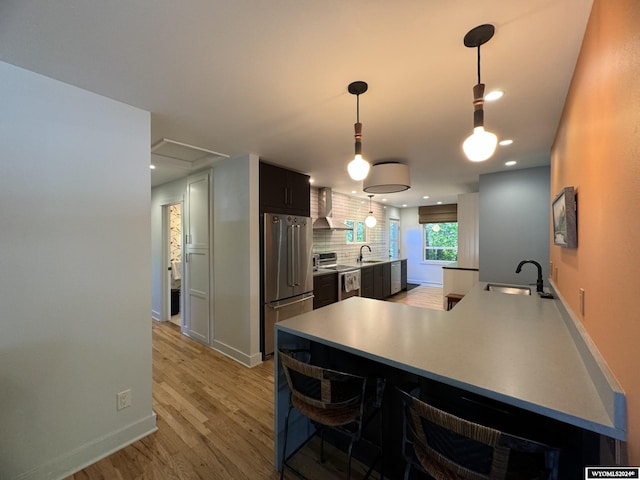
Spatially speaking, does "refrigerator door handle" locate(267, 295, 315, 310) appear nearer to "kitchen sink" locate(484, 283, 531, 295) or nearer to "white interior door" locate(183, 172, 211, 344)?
"white interior door" locate(183, 172, 211, 344)

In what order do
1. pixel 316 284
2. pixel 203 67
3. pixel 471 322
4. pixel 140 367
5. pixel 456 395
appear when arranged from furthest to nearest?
pixel 316 284 < pixel 140 367 < pixel 471 322 < pixel 203 67 < pixel 456 395

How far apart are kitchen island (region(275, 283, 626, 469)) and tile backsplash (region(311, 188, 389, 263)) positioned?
3.23 meters

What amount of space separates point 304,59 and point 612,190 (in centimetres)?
148

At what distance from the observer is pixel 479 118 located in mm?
1248

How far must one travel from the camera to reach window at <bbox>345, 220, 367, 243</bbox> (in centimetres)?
626

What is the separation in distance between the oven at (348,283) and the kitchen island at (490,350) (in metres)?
2.48

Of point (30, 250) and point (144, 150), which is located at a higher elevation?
point (144, 150)

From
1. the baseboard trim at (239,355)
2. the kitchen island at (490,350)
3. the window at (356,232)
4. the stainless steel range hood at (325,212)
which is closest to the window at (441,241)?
the window at (356,232)

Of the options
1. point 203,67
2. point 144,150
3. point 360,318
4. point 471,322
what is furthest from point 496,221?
point 144,150

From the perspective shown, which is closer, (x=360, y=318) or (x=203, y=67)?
(x=203, y=67)

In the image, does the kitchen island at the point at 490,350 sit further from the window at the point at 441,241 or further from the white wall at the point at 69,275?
the window at the point at 441,241

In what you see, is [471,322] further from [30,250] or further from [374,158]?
[30,250]

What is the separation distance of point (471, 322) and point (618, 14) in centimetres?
154

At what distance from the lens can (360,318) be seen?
1.79 meters
